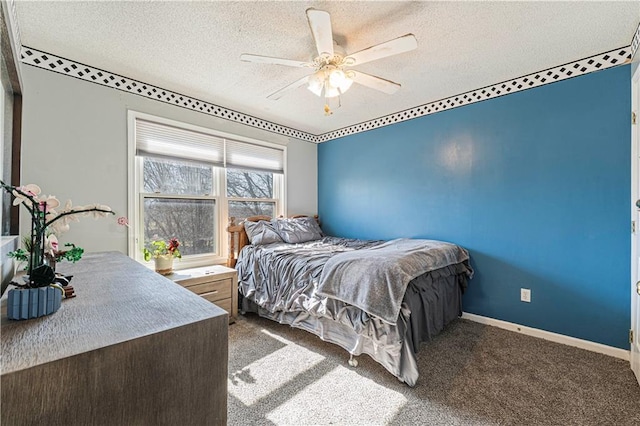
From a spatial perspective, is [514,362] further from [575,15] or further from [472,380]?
[575,15]

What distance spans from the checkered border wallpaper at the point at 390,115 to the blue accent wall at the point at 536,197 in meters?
0.07

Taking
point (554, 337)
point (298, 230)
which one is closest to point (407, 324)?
point (554, 337)

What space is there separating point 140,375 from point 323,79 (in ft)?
6.53

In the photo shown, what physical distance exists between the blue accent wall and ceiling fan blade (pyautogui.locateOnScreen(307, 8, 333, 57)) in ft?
6.13

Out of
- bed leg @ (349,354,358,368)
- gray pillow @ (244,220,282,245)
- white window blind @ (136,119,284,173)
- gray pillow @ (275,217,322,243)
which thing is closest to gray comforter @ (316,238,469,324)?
bed leg @ (349,354,358,368)

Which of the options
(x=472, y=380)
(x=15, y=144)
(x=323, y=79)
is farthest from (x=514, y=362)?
(x=15, y=144)

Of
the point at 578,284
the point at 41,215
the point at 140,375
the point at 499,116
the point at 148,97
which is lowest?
the point at 578,284

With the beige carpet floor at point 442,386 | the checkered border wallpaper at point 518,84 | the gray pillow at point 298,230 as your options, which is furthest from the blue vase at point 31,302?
the checkered border wallpaper at point 518,84

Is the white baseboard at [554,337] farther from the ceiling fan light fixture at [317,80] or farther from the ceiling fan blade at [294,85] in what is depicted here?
the ceiling fan blade at [294,85]

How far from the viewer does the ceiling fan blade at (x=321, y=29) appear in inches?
56.0

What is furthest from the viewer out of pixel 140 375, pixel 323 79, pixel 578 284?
pixel 578 284

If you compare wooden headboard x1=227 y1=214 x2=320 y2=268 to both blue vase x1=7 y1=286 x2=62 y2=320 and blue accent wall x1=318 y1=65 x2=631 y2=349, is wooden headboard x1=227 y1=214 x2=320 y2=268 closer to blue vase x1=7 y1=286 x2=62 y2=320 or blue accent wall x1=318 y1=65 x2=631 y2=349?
blue accent wall x1=318 y1=65 x2=631 y2=349

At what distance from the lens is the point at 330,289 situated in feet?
6.64

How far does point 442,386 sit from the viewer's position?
1751 millimetres
